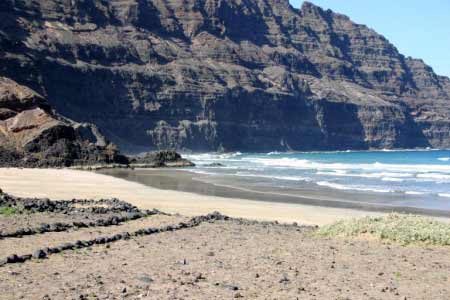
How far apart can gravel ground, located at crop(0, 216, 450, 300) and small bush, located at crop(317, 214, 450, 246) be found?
0.43m

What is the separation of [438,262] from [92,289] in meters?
6.45

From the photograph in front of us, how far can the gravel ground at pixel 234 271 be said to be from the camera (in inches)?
352

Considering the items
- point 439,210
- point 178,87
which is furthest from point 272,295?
point 178,87

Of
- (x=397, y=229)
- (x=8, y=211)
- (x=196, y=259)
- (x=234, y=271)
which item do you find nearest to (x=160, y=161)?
(x=8, y=211)

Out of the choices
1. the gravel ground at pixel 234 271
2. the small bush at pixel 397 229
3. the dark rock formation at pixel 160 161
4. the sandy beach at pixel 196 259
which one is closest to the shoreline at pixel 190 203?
the sandy beach at pixel 196 259

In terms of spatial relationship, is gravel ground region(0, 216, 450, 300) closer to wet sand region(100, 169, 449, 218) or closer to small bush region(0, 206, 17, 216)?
small bush region(0, 206, 17, 216)

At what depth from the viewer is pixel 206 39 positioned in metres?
188

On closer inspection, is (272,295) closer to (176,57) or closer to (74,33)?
(74,33)

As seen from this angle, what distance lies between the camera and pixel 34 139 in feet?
174

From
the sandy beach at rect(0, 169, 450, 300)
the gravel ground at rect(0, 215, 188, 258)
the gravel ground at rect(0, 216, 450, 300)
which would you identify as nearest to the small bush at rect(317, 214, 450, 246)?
the sandy beach at rect(0, 169, 450, 300)

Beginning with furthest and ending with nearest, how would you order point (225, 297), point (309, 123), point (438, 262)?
point (309, 123)
point (438, 262)
point (225, 297)

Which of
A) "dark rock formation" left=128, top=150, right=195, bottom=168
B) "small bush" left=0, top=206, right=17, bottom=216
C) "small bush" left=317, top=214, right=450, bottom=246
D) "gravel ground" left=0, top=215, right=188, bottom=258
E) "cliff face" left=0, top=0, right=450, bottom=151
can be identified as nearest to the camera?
"gravel ground" left=0, top=215, right=188, bottom=258

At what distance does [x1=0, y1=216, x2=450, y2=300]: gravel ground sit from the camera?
893 cm

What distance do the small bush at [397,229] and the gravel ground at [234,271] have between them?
1.42 ft
